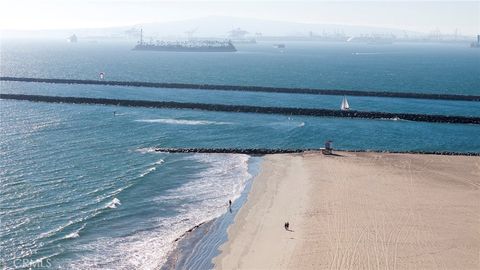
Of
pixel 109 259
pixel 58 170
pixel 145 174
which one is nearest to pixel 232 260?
pixel 109 259

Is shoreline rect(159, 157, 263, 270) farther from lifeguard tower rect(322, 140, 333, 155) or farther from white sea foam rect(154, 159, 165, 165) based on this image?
lifeguard tower rect(322, 140, 333, 155)

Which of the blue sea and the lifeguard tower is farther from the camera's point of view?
the lifeguard tower

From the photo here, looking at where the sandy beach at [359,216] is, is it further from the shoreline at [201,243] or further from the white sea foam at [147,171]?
the white sea foam at [147,171]

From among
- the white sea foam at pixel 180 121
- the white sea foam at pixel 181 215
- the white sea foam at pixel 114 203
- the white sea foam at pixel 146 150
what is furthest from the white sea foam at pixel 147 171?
the white sea foam at pixel 180 121

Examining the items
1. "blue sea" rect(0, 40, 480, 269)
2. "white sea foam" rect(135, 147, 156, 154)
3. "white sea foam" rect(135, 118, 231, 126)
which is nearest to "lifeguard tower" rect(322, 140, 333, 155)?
"blue sea" rect(0, 40, 480, 269)

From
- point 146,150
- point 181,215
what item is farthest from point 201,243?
point 146,150
